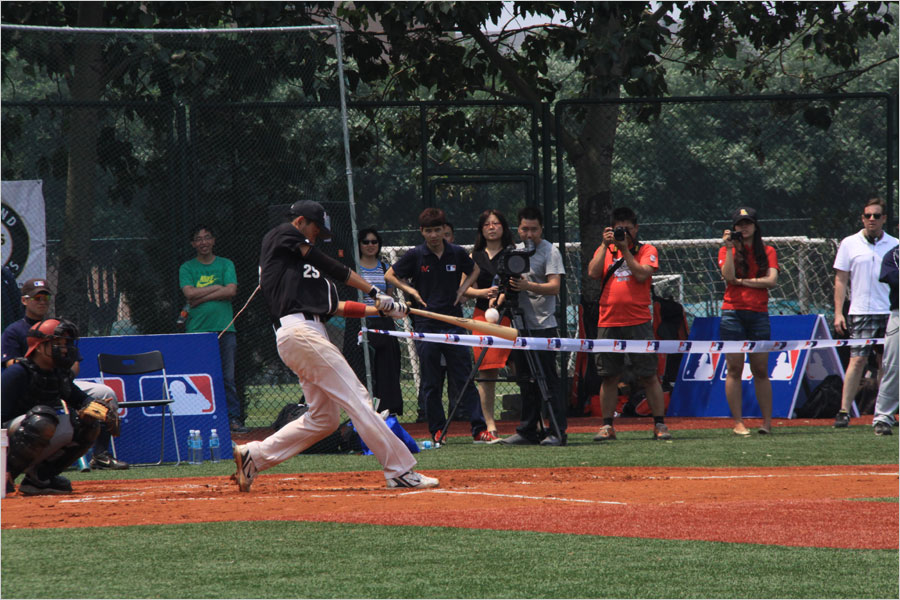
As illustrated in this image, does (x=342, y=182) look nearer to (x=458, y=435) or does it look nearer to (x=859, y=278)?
(x=458, y=435)

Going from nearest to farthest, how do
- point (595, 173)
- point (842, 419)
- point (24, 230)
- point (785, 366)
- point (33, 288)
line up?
point (33, 288), point (24, 230), point (842, 419), point (785, 366), point (595, 173)

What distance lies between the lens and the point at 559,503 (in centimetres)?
799

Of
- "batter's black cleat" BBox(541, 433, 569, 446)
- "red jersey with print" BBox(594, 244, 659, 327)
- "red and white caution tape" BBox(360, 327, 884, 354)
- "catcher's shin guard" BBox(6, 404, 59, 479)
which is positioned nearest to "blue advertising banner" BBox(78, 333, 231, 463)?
"red and white caution tape" BBox(360, 327, 884, 354)

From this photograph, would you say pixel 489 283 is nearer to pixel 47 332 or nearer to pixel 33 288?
pixel 33 288

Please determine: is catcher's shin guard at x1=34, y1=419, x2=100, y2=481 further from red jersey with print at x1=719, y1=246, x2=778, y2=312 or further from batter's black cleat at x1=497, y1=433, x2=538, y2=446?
red jersey with print at x1=719, y1=246, x2=778, y2=312

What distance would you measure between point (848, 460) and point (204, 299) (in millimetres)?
6259

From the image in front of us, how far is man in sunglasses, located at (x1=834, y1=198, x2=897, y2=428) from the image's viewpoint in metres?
12.9

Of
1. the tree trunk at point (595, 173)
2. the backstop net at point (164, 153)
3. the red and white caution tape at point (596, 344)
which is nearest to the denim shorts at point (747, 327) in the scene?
the red and white caution tape at point (596, 344)

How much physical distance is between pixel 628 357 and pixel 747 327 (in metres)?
1.38

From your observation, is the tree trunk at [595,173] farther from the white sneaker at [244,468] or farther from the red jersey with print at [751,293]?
the white sneaker at [244,468]

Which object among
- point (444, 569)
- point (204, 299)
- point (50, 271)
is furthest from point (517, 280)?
point (444, 569)

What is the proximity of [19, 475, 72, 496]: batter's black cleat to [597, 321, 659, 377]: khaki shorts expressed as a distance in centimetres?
532

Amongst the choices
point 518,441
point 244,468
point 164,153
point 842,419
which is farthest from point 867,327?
point 164,153

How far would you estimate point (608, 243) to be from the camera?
12094 mm
